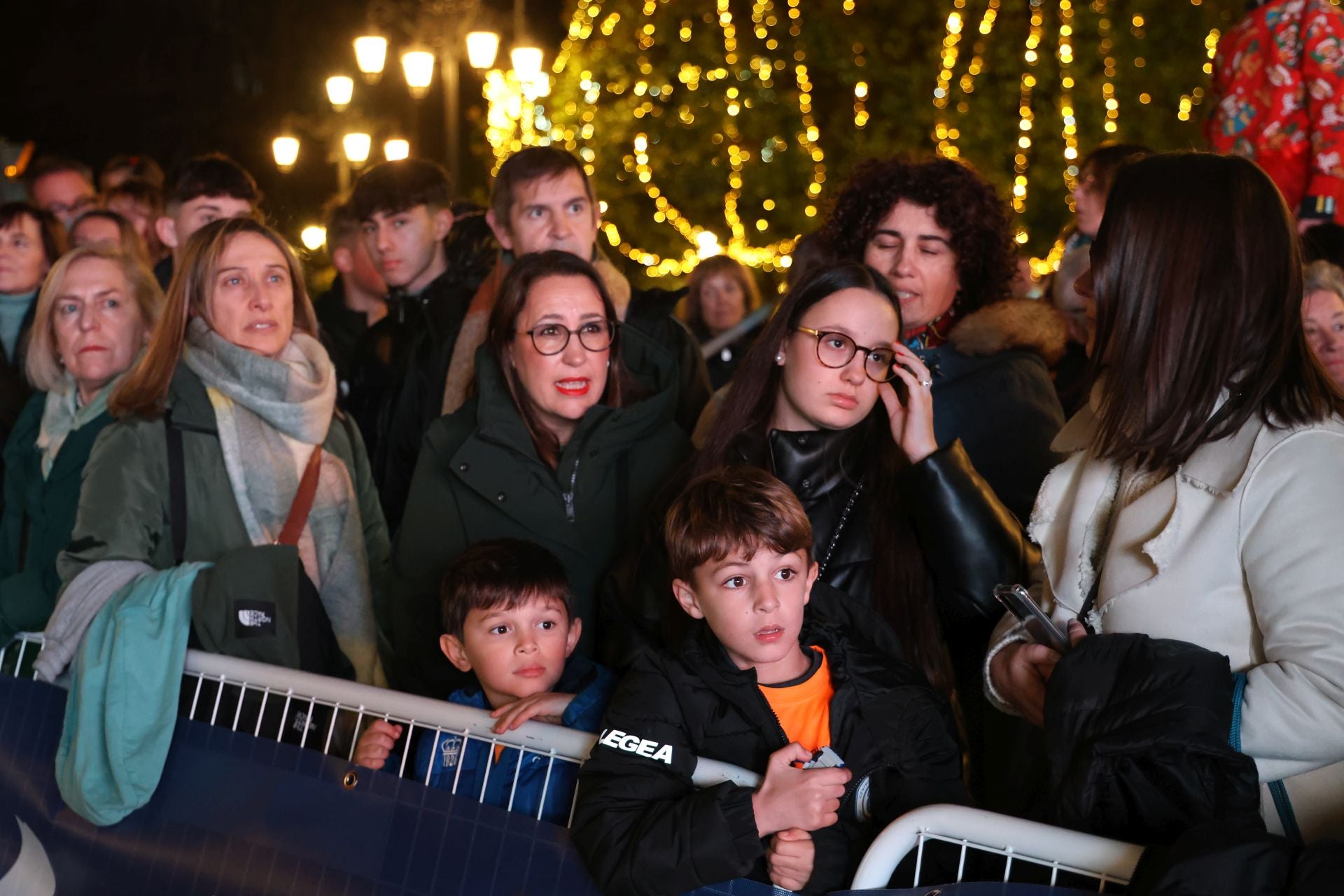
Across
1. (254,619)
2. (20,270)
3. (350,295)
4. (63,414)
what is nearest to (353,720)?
(254,619)

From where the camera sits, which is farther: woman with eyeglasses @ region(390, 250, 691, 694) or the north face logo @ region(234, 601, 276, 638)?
woman with eyeglasses @ region(390, 250, 691, 694)

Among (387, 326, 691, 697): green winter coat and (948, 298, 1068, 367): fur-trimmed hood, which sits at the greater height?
(948, 298, 1068, 367): fur-trimmed hood

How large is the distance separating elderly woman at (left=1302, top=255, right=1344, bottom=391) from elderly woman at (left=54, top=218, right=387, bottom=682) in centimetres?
282

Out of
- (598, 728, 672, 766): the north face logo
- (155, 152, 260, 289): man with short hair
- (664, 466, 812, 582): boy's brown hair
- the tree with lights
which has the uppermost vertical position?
the tree with lights

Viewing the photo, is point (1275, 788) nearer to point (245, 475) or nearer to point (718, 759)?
point (718, 759)

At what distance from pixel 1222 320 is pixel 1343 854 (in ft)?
3.00

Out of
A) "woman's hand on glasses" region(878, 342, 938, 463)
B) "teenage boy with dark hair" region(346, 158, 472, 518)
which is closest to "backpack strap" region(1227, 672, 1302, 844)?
"woman's hand on glasses" region(878, 342, 938, 463)

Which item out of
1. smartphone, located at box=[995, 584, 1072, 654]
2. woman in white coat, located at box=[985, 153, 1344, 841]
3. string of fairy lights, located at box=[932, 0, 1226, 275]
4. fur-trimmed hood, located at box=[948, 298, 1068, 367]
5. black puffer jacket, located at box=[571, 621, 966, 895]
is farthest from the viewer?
string of fairy lights, located at box=[932, 0, 1226, 275]

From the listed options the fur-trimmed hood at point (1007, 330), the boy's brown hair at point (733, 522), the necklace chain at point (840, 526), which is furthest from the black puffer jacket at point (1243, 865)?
the fur-trimmed hood at point (1007, 330)

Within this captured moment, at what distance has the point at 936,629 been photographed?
3312mm

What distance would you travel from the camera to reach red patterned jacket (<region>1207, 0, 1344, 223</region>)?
4.90 meters

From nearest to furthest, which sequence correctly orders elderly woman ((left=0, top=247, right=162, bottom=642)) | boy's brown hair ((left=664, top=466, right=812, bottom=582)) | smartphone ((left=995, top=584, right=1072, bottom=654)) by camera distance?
smartphone ((left=995, top=584, right=1072, bottom=654))
boy's brown hair ((left=664, top=466, right=812, bottom=582))
elderly woman ((left=0, top=247, right=162, bottom=642))

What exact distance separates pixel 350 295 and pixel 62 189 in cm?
260

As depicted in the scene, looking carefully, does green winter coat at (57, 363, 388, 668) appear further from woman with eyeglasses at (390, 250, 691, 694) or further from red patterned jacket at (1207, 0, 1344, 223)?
red patterned jacket at (1207, 0, 1344, 223)
